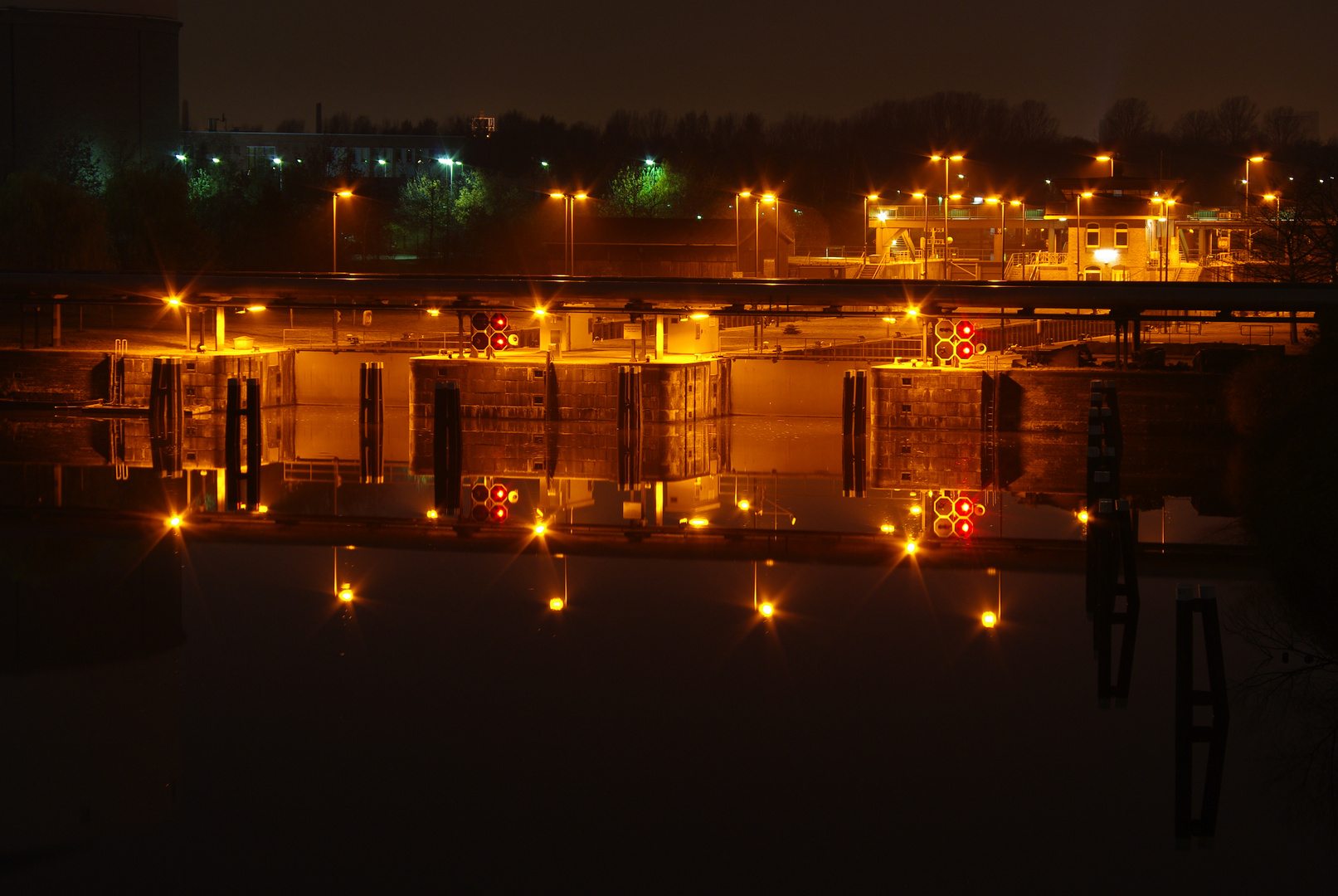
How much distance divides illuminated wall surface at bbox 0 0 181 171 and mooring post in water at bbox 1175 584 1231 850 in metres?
65.9

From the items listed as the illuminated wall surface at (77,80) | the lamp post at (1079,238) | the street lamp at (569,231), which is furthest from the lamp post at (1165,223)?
the illuminated wall surface at (77,80)

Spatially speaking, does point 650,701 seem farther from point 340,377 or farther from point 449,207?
point 449,207

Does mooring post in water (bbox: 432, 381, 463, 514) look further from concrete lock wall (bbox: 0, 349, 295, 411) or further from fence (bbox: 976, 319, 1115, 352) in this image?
fence (bbox: 976, 319, 1115, 352)

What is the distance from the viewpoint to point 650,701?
11.3m

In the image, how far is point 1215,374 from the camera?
33.1 m

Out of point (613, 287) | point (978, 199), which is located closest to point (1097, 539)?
point (613, 287)

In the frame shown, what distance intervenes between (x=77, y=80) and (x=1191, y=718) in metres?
69.5

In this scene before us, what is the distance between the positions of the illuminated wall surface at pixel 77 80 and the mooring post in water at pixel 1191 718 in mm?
65897

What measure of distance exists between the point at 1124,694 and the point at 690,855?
4621 mm

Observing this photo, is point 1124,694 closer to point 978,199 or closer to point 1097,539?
point 1097,539

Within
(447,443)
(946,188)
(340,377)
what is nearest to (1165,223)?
(946,188)

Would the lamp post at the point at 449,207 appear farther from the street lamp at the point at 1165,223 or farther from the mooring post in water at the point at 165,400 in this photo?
the street lamp at the point at 1165,223

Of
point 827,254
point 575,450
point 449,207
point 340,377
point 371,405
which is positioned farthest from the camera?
point 827,254

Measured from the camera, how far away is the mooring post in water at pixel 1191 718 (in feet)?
27.9
